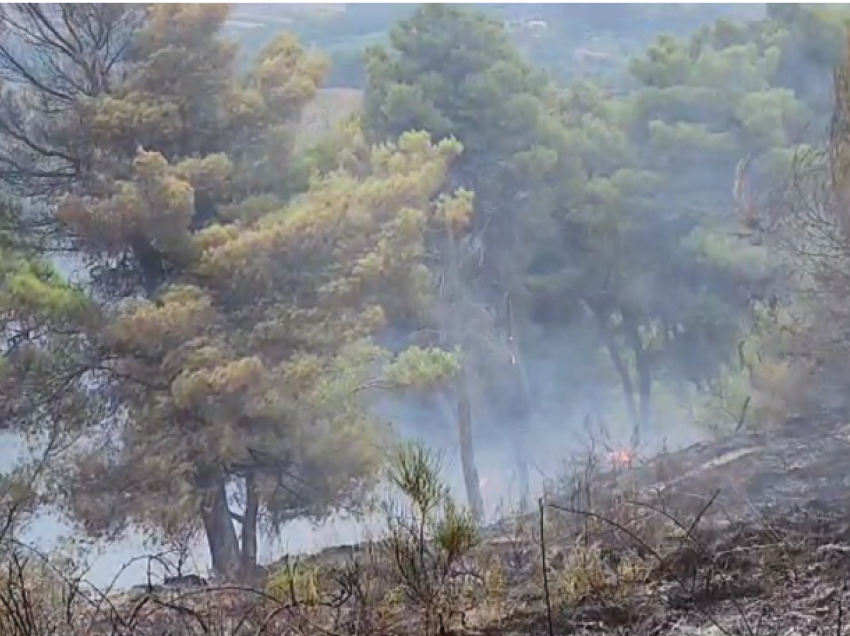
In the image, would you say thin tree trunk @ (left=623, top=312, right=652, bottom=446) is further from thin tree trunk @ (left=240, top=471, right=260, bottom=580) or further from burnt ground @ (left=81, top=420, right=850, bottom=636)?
thin tree trunk @ (left=240, top=471, right=260, bottom=580)

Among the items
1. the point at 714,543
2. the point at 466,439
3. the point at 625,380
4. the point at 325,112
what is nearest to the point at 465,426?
the point at 466,439

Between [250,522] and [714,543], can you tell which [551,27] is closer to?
[250,522]

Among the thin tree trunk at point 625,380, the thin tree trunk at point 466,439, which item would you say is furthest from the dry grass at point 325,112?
the thin tree trunk at point 625,380

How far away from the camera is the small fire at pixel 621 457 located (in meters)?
4.71

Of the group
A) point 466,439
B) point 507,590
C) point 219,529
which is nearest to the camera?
point 507,590

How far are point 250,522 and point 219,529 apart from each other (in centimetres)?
11

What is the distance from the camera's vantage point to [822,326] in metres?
4.77

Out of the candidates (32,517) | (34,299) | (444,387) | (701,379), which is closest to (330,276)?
(444,387)

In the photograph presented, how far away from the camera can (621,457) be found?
476cm

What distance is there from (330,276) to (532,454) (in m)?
1.11

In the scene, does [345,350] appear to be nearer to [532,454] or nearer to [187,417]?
[187,417]

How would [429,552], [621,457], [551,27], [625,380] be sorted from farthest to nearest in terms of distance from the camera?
1. [551,27]
2. [625,380]
3. [621,457]
4. [429,552]

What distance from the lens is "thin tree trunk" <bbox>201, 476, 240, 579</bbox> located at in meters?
4.09

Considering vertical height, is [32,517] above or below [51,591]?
above
